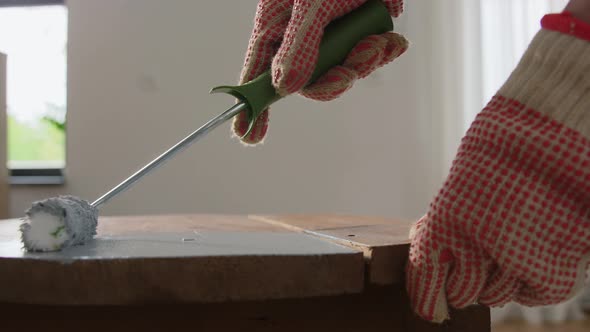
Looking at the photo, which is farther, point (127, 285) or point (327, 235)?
point (327, 235)

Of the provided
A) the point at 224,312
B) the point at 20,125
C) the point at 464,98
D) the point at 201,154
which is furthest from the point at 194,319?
the point at 20,125

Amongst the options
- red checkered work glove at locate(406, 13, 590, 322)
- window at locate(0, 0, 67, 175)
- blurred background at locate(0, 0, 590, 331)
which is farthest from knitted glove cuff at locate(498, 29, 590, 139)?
window at locate(0, 0, 67, 175)

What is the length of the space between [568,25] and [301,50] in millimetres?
288

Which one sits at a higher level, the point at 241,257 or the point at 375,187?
the point at 241,257

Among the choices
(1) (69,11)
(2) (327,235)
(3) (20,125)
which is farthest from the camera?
(3) (20,125)

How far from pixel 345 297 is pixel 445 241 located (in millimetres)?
140

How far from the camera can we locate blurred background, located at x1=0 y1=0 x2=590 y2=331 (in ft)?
6.47

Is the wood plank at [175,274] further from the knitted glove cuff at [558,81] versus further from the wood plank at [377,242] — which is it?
the knitted glove cuff at [558,81]

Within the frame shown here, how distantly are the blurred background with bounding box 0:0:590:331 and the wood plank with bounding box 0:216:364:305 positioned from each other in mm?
1468

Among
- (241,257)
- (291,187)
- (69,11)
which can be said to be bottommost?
(291,187)

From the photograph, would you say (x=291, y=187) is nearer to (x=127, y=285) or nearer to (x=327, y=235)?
(x=327, y=235)

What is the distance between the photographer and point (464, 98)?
1.97 metres

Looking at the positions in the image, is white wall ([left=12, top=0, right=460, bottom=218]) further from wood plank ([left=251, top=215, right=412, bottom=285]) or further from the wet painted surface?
the wet painted surface

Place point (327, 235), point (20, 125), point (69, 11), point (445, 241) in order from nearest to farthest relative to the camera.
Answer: point (445, 241) < point (327, 235) < point (69, 11) < point (20, 125)
